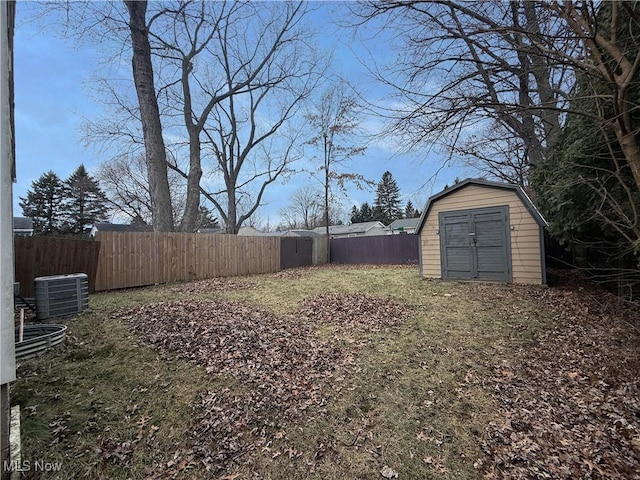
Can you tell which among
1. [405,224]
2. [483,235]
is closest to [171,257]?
[483,235]

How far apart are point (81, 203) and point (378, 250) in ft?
84.7

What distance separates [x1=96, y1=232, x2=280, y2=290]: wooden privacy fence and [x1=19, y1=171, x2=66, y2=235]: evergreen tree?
21.5m

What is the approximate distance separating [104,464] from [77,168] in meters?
33.2

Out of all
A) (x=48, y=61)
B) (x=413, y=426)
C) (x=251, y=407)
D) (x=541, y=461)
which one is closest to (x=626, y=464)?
(x=541, y=461)

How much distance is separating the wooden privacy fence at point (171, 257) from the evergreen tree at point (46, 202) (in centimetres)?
2154

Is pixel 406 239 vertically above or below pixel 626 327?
above

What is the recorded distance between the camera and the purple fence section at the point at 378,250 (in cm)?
1509

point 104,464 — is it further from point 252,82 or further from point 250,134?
point 250,134

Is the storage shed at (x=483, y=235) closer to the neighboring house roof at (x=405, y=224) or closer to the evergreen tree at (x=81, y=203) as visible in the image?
the neighboring house roof at (x=405, y=224)

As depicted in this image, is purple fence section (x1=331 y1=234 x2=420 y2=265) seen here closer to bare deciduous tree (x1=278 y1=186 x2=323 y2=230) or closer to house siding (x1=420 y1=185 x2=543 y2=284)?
house siding (x1=420 y1=185 x2=543 y2=284)

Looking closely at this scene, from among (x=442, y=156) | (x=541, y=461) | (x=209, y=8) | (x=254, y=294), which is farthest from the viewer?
(x=209, y=8)

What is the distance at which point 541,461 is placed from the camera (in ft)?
6.88

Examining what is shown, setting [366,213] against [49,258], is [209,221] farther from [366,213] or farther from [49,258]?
[49,258]

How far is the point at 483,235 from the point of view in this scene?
295 inches
